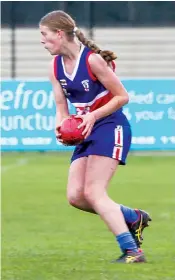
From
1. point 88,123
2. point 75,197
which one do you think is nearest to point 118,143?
point 88,123

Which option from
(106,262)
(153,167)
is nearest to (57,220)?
(106,262)

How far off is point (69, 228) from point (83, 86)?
305 centimetres

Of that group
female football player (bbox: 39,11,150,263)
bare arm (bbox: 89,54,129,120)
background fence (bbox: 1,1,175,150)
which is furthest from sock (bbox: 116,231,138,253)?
background fence (bbox: 1,1,175,150)

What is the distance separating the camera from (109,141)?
7664 mm

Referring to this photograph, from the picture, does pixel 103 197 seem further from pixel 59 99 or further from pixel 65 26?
pixel 65 26

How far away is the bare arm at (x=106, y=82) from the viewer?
755 centimetres

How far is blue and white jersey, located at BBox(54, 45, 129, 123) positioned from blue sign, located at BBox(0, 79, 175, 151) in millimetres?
10171

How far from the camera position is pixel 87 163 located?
25.3 feet

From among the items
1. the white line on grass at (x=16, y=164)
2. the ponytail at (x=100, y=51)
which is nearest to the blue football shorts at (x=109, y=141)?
the ponytail at (x=100, y=51)

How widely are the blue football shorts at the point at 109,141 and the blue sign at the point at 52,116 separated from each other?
10.2 m

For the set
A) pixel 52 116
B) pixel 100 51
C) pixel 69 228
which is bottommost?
pixel 52 116

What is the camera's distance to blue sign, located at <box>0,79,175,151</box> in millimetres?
18031

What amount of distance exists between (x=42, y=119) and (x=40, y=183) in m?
3.03

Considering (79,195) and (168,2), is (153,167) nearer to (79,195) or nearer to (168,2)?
(168,2)
